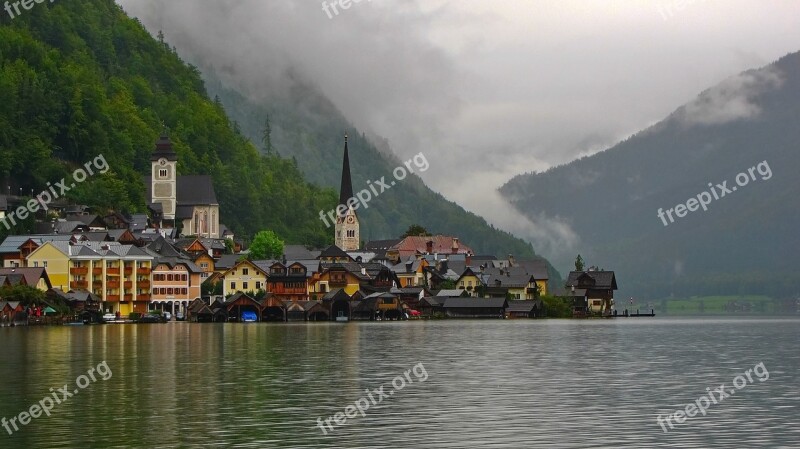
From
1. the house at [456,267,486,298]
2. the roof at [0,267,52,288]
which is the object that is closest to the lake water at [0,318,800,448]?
the roof at [0,267,52,288]

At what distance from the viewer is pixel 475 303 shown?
173m

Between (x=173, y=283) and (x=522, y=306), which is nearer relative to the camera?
(x=173, y=283)

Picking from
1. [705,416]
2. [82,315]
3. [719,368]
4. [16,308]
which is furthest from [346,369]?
[82,315]

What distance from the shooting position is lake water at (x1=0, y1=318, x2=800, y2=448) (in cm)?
3859

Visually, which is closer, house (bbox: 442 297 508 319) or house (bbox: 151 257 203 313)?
house (bbox: 151 257 203 313)

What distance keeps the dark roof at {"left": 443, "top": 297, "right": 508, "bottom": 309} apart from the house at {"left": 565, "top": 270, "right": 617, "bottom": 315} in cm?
1611

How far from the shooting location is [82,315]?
140 meters

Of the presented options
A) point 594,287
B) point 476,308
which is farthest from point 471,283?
point 594,287
